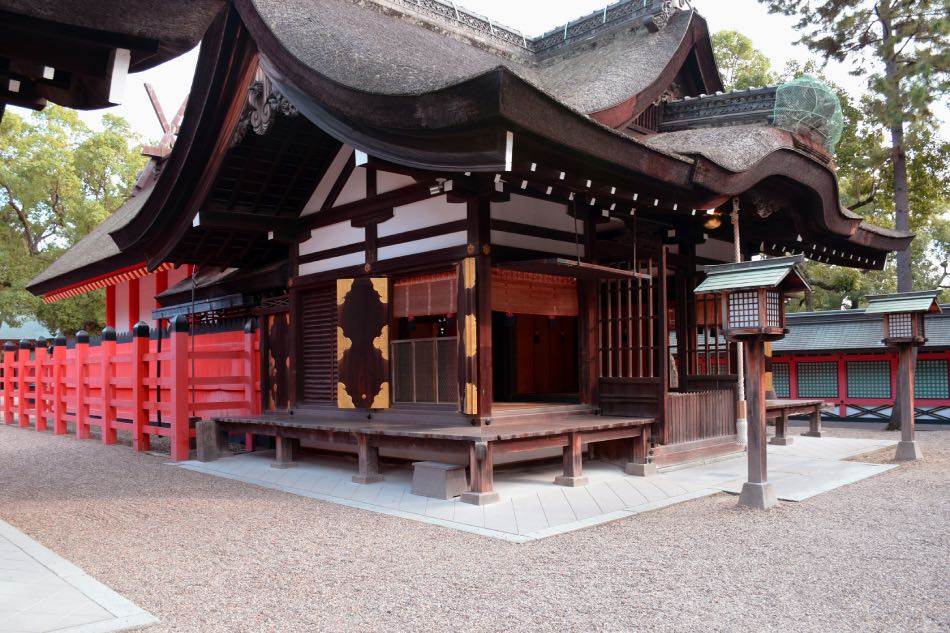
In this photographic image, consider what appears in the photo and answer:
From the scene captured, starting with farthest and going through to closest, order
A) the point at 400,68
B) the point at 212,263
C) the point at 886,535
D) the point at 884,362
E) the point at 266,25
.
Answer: the point at 884,362 < the point at 212,263 < the point at 266,25 < the point at 400,68 < the point at 886,535

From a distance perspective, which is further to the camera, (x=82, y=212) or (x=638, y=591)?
(x=82, y=212)

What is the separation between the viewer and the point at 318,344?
9438 mm

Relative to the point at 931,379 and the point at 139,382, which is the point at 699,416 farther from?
the point at 931,379

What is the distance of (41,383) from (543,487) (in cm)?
1177

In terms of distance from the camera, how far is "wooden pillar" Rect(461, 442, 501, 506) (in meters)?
6.12

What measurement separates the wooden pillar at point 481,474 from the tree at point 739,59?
17.3m

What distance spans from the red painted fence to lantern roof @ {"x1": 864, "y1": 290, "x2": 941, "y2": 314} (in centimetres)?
836

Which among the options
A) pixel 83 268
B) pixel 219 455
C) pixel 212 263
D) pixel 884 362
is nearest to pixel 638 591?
pixel 219 455

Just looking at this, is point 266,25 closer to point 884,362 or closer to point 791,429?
point 791,429

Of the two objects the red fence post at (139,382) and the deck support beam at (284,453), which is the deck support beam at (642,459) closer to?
the deck support beam at (284,453)

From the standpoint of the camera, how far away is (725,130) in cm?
839

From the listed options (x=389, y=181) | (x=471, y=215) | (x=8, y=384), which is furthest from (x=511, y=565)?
(x=8, y=384)

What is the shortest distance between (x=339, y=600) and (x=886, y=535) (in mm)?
3915

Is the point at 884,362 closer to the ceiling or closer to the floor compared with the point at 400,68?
closer to the floor
